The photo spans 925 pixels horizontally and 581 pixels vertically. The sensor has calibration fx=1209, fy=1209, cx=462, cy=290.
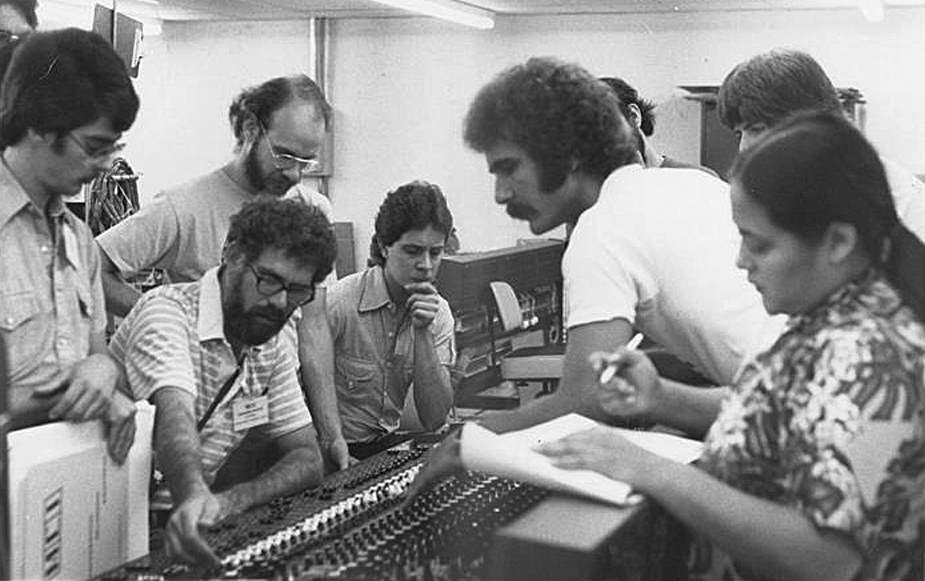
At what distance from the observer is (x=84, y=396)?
175 centimetres

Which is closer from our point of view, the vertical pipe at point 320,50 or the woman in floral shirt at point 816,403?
the woman in floral shirt at point 816,403

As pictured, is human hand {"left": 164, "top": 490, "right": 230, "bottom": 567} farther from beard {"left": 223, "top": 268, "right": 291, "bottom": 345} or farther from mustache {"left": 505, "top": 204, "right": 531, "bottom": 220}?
mustache {"left": 505, "top": 204, "right": 531, "bottom": 220}

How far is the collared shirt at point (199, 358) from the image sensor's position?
208 cm

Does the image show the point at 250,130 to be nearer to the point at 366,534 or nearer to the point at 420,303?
the point at 420,303

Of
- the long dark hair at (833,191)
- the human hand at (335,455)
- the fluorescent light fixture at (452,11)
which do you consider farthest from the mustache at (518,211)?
the fluorescent light fixture at (452,11)

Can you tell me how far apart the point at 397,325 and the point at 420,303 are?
0.09 m

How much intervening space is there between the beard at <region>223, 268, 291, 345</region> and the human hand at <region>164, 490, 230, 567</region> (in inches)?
17.9

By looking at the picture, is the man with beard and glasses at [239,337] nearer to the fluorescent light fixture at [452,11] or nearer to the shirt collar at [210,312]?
the shirt collar at [210,312]

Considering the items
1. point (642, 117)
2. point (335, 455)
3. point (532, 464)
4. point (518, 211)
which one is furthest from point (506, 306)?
point (532, 464)

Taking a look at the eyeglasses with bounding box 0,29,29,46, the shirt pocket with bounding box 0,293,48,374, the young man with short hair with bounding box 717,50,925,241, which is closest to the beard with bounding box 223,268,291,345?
the shirt pocket with bounding box 0,293,48,374

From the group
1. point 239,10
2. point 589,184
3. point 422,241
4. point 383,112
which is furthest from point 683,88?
point 589,184

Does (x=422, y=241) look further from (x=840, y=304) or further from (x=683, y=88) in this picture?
(x=683, y=88)

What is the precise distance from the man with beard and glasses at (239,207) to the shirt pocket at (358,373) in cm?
10

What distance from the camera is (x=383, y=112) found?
9.40 m
